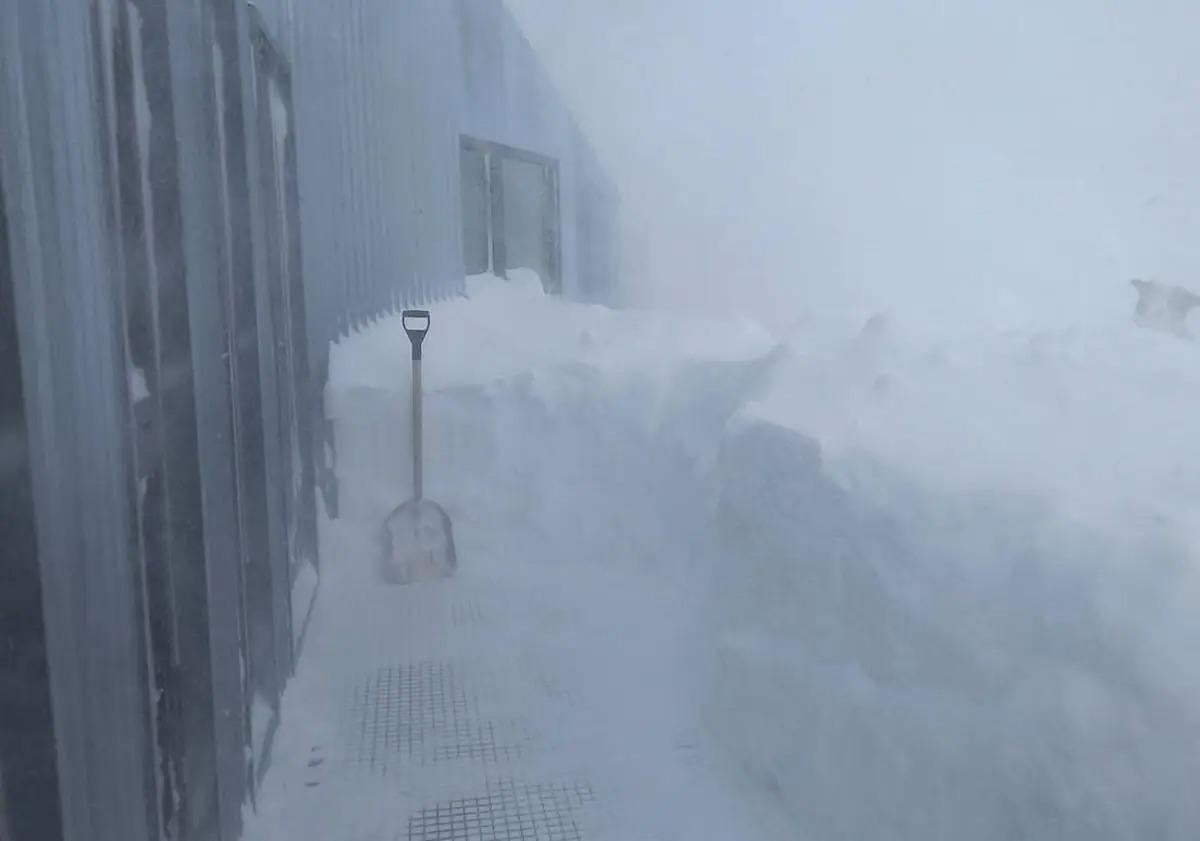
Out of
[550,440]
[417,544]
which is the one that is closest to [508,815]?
[417,544]

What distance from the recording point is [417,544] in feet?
14.0

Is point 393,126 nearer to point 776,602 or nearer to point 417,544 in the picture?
point 417,544

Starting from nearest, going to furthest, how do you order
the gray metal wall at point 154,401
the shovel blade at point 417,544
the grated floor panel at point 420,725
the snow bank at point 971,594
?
the gray metal wall at point 154,401 → the snow bank at point 971,594 → the grated floor panel at point 420,725 → the shovel blade at point 417,544

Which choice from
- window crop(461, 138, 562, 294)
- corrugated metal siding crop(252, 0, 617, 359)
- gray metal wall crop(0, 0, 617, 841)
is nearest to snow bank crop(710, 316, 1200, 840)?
gray metal wall crop(0, 0, 617, 841)

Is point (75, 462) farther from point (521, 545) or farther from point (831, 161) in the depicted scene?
point (831, 161)

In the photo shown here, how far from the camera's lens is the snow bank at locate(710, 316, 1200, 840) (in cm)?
160

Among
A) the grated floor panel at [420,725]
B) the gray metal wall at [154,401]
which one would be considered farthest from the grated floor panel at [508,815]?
the gray metal wall at [154,401]

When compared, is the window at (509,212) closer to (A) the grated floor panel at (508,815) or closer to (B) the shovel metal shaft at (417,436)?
(B) the shovel metal shaft at (417,436)

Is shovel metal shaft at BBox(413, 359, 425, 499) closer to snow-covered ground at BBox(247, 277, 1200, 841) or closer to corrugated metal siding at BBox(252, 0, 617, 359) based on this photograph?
snow-covered ground at BBox(247, 277, 1200, 841)

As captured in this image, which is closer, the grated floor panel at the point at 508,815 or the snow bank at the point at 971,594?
the snow bank at the point at 971,594

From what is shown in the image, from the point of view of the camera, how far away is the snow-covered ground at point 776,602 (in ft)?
5.65

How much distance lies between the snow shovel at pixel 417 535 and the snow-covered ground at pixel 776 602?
0.10 m

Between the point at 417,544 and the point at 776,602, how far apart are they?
206 cm

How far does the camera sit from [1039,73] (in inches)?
874
